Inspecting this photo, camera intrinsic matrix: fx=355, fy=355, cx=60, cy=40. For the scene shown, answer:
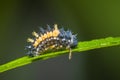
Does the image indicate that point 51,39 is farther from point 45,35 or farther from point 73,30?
point 73,30

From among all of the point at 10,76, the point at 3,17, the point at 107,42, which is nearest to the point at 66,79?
the point at 10,76

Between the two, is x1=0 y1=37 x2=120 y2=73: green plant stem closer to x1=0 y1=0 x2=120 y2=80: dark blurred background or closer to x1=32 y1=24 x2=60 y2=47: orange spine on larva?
x1=32 y1=24 x2=60 y2=47: orange spine on larva

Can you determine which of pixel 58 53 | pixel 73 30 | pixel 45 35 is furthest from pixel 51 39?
pixel 73 30

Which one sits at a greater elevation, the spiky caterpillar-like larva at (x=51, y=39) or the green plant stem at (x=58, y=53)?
the spiky caterpillar-like larva at (x=51, y=39)

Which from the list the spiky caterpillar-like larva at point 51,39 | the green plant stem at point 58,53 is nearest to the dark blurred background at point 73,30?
the spiky caterpillar-like larva at point 51,39

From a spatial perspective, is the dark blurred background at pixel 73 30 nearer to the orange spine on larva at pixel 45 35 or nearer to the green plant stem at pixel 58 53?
the orange spine on larva at pixel 45 35

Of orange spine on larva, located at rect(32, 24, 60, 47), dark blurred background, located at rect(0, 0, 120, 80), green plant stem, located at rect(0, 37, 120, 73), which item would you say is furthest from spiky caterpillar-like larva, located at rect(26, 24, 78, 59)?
dark blurred background, located at rect(0, 0, 120, 80)

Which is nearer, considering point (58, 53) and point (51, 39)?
point (58, 53)

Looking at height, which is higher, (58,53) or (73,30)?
(73,30)

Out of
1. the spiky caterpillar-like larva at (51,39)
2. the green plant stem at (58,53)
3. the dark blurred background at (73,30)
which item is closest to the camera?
the green plant stem at (58,53)
